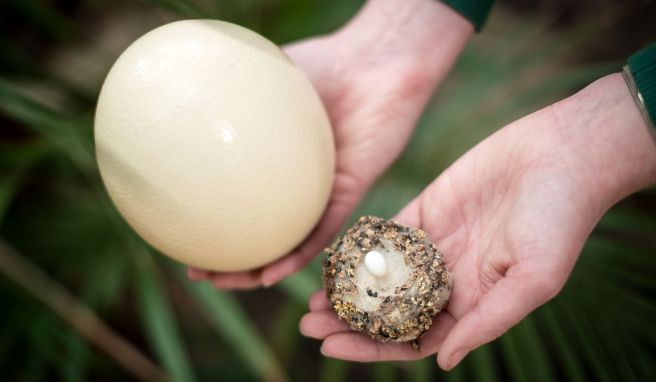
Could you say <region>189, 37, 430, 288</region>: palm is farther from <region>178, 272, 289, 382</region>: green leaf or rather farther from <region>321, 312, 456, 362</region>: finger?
<region>321, 312, 456, 362</region>: finger

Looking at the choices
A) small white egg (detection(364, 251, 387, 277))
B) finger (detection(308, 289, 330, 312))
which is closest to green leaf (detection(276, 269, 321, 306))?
finger (detection(308, 289, 330, 312))

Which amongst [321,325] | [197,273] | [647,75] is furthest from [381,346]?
[647,75]

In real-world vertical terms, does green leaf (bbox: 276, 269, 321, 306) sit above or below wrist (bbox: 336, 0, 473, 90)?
below

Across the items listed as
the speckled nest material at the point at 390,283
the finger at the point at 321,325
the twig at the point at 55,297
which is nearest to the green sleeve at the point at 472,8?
the speckled nest material at the point at 390,283

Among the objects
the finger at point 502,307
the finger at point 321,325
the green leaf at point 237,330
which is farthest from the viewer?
the green leaf at point 237,330

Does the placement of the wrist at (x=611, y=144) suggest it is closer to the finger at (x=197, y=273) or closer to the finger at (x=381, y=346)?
the finger at (x=381, y=346)

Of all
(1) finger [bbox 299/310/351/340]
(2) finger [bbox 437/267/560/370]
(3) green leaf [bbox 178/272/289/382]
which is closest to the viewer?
(2) finger [bbox 437/267/560/370]

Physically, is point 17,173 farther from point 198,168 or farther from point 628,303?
point 628,303
